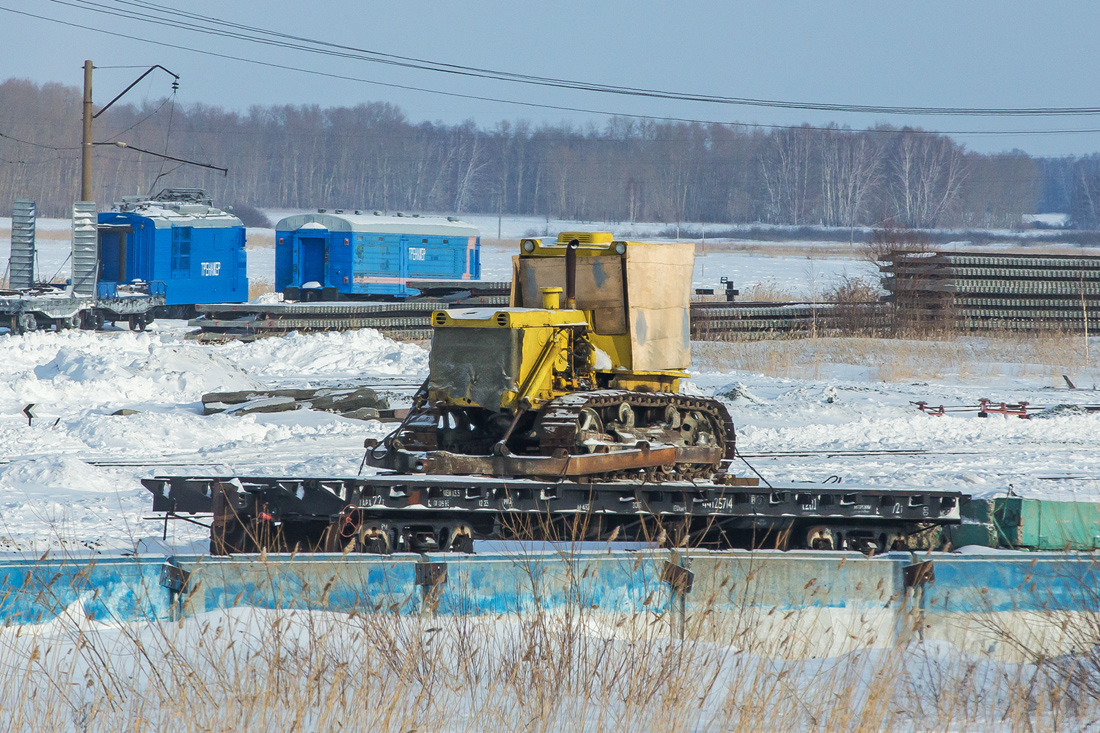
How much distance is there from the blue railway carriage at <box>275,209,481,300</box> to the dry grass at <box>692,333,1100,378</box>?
37.4 feet

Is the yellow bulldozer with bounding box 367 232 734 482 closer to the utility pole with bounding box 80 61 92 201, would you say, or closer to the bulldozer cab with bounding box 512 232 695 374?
the bulldozer cab with bounding box 512 232 695 374

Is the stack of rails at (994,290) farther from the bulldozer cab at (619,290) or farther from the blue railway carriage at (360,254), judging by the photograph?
the bulldozer cab at (619,290)

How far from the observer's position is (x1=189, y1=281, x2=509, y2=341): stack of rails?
2716 centimetres

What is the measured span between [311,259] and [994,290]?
21282mm

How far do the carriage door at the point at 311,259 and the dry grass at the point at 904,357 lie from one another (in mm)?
13391

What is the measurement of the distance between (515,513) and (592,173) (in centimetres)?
11249

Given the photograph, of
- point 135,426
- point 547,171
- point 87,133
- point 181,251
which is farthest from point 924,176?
point 135,426

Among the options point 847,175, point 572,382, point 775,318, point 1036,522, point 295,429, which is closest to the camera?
point 1036,522

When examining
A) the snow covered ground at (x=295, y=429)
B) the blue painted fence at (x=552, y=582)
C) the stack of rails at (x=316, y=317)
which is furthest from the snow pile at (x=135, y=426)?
the stack of rails at (x=316, y=317)

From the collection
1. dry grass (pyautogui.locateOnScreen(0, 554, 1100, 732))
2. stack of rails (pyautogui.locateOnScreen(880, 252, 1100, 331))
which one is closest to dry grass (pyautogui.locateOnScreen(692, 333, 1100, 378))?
stack of rails (pyautogui.locateOnScreen(880, 252, 1100, 331))

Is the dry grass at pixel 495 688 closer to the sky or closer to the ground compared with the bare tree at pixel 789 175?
closer to the ground

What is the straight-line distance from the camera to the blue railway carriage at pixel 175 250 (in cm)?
3066

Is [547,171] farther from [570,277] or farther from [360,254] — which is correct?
[570,277]

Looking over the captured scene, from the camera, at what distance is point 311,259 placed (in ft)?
113
